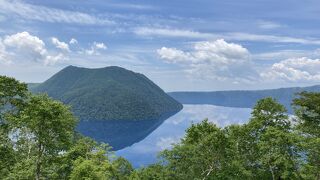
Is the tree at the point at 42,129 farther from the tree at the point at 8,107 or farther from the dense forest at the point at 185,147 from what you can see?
the tree at the point at 8,107

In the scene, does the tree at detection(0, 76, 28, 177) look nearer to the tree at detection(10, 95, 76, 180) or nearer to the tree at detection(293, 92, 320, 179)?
the tree at detection(10, 95, 76, 180)

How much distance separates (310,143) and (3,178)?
43.7 metres

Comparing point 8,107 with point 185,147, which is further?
point 8,107

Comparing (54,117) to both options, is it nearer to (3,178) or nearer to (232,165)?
(3,178)

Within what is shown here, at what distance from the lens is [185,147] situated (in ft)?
174

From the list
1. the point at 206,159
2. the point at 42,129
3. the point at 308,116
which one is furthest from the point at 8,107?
the point at 308,116

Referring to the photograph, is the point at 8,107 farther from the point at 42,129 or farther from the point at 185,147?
the point at 185,147

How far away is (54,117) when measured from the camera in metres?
45.8

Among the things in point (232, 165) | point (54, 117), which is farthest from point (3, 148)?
point (232, 165)

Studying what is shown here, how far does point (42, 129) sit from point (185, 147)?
2140 cm

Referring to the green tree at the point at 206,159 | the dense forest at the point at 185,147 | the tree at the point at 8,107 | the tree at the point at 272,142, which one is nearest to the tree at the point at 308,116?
the dense forest at the point at 185,147

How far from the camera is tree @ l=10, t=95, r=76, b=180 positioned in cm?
4497

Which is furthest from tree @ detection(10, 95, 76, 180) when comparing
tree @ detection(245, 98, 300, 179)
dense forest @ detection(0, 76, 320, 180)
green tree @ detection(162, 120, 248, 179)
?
tree @ detection(245, 98, 300, 179)

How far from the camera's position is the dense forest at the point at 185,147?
44.9 m
